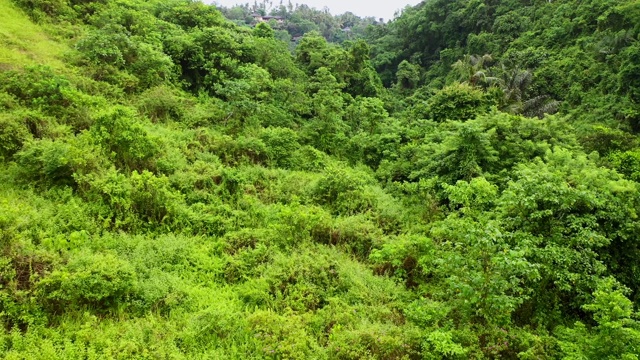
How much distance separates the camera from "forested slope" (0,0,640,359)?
18.4 ft

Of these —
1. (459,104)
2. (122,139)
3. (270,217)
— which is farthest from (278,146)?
(459,104)

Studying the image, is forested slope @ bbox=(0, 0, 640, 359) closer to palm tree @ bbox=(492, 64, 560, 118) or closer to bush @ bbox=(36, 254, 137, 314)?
bush @ bbox=(36, 254, 137, 314)

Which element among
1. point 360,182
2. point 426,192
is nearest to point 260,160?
point 360,182

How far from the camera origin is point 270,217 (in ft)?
30.1

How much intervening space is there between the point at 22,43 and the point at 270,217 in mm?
10538

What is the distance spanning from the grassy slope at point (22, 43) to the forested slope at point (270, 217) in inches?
3.4

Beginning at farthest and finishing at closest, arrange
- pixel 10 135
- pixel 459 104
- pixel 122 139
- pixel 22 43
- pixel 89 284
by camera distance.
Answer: pixel 459 104
pixel 22 43
pixel 122 139
pixel 10 135
pixel 89 284

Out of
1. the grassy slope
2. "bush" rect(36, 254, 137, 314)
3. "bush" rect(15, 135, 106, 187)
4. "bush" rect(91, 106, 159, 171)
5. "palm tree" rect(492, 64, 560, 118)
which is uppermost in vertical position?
"palm tree" rect(492, 64, 560, 118)

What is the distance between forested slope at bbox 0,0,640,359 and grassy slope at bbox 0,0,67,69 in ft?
0.28

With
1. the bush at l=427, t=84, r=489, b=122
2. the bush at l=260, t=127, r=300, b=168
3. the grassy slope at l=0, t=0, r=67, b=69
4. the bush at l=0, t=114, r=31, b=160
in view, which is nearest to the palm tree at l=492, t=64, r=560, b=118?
the bush at l=427, t=84, r=489, b=122

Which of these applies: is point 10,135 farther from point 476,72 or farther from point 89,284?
point 476,72

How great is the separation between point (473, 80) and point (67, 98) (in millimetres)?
20310

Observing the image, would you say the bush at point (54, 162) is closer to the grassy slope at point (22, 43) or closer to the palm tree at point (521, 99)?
the grassy slope at point (22, 43)

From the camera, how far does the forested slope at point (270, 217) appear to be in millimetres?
5613
